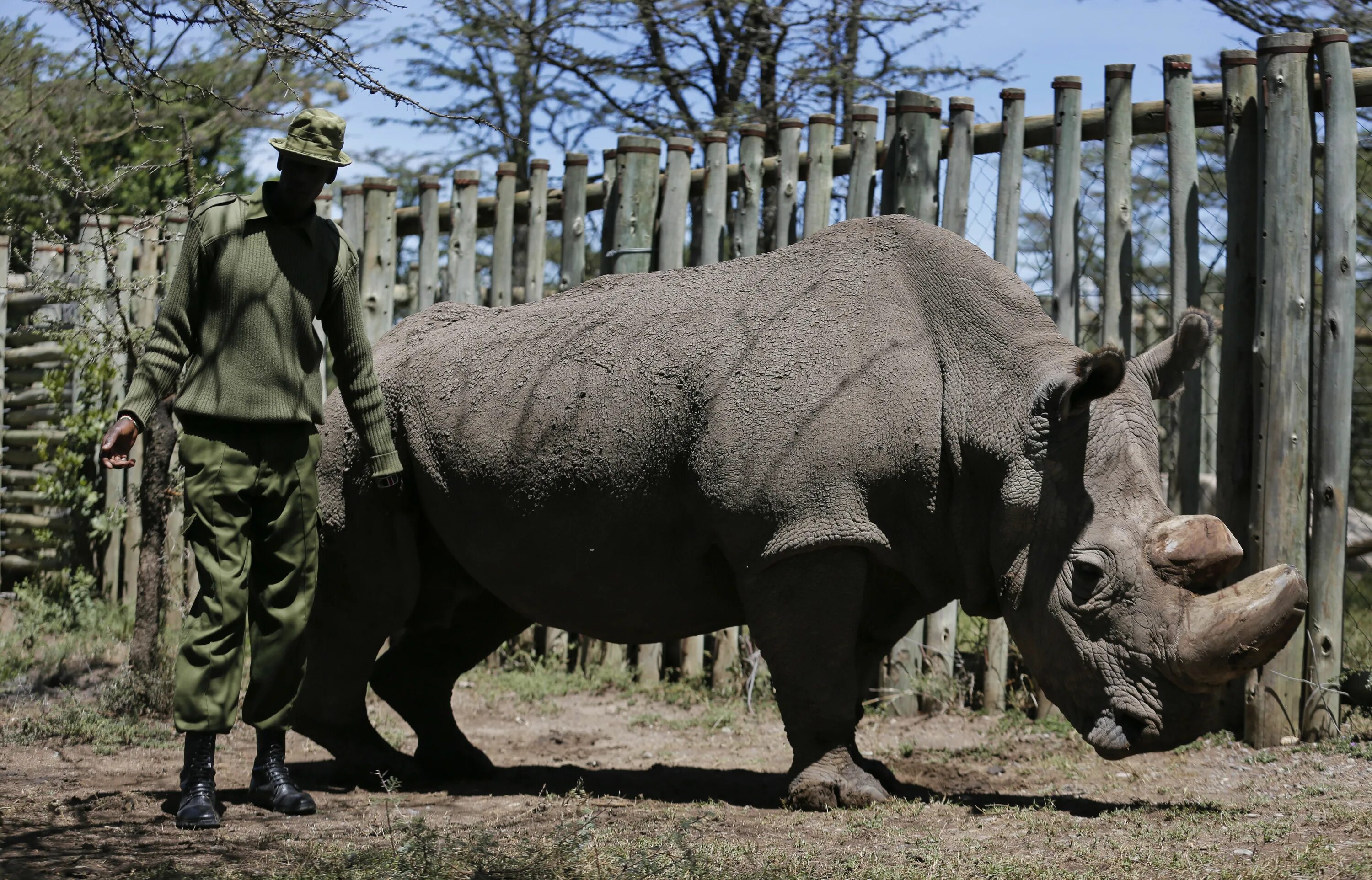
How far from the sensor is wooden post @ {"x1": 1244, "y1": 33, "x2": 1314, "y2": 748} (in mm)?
5664

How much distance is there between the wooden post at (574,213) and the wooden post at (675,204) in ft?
1.68

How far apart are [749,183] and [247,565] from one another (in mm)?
3769

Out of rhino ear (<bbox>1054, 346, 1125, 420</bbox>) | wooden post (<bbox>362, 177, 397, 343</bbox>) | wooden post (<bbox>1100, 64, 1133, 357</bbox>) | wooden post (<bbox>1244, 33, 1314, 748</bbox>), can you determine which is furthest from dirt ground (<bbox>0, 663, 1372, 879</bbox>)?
wooden post (<bbox>362, 177, 397, 343</bbox>)

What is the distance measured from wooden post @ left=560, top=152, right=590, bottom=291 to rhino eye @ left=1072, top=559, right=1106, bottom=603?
397 cm

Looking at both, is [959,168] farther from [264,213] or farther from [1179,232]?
[264,213]

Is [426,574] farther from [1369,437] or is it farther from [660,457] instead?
[1369,437]

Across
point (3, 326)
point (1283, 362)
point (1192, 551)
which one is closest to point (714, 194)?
point (1283, 362)

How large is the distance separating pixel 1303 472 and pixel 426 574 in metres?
3.71

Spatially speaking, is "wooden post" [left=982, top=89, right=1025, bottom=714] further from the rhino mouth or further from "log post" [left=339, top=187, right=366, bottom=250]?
"log post" [left=339, top=187, right=366, bottom=250]

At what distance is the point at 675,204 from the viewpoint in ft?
23.9

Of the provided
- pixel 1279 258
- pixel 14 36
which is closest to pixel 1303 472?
pixel 1279 258

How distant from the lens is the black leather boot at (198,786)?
424 centimetres

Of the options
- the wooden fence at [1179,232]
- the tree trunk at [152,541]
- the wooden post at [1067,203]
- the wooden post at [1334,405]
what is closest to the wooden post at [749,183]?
the wooden fence at [1179,232]

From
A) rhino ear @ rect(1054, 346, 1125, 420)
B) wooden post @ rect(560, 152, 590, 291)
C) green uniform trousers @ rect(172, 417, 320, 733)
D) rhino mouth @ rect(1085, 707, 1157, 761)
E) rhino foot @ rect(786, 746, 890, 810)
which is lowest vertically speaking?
rhino foot @ rect(786, 746, 890, 810)
